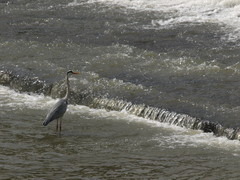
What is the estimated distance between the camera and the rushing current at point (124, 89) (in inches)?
507

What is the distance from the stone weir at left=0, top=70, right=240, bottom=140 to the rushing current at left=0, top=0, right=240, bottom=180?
0.02 meters

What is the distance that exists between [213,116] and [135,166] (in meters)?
2.78

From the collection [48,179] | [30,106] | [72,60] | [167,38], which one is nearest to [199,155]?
[48,179]

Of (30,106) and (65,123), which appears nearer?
(65,123)

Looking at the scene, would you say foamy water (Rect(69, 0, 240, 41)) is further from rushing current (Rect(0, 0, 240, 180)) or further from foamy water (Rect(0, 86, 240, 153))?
foamy water (Rect(0, 86, 240, 153))

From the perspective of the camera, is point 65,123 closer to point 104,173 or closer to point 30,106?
point 30,106

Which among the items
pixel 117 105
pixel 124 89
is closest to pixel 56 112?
pixel 117 105

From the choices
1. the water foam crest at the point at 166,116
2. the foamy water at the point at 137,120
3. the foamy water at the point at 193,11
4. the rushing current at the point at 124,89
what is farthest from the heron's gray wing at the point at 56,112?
the foamy water at the point at 193,11

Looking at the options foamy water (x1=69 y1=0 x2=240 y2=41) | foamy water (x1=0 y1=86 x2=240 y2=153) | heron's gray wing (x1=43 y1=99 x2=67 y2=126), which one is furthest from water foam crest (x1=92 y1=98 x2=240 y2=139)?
foamy water (x1=69 y1=0 x2=240 y2=41)

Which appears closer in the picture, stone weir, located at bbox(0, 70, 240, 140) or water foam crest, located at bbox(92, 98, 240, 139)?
water foam crest, located at bbox(92, 98, 240, 139)

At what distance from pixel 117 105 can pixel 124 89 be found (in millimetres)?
842

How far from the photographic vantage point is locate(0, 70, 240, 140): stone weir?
1432 cm

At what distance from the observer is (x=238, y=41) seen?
2020cm

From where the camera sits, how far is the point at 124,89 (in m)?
16.8
